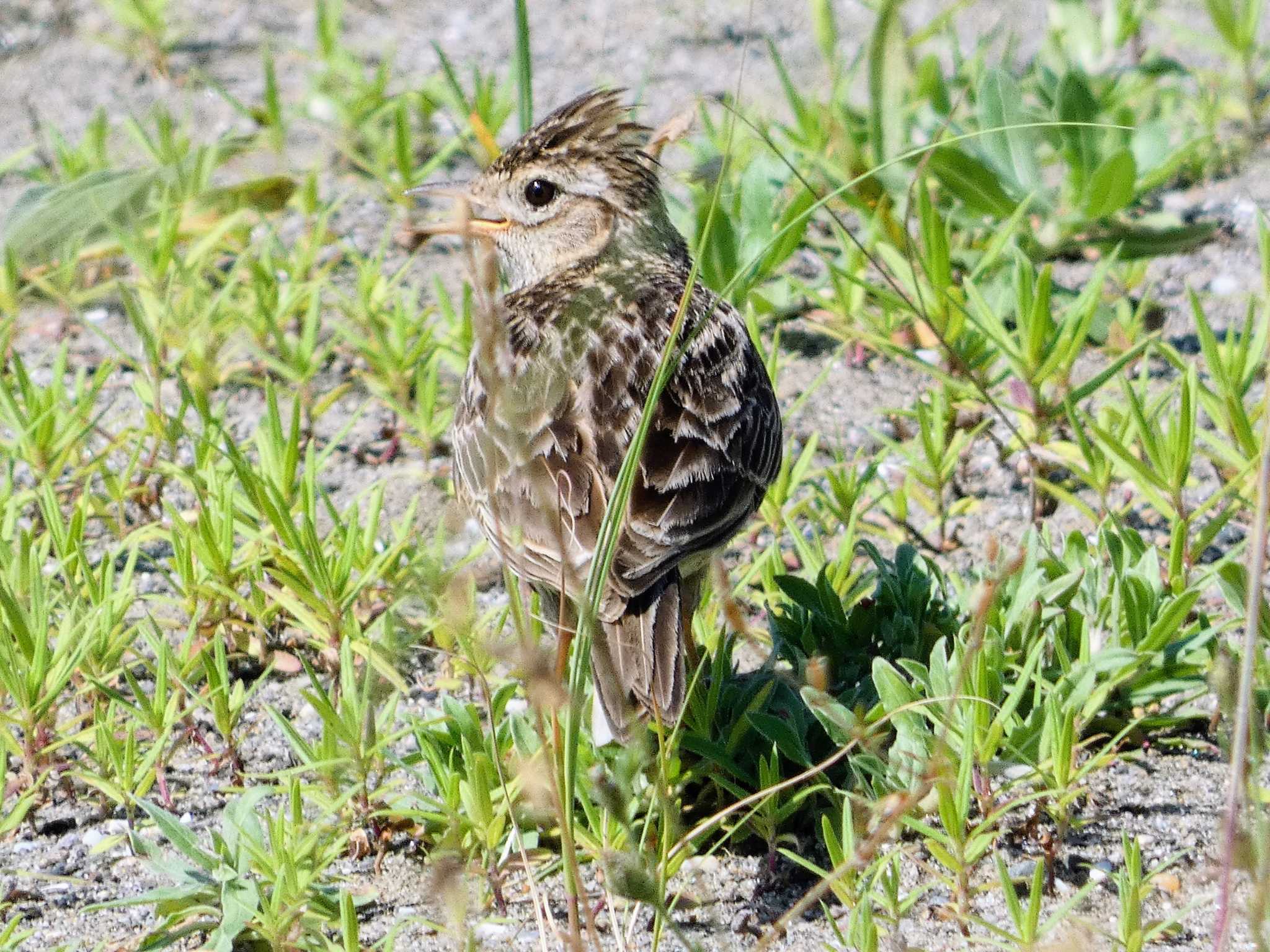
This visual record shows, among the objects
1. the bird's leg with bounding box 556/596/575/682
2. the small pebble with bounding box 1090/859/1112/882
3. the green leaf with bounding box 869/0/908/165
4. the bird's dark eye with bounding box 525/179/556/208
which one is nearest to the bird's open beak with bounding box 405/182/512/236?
the bird's dark eye with bounding box 525/179/556/208

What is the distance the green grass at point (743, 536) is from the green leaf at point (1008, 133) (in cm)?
1

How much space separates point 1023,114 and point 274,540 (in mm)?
2948

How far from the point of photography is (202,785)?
4016 mm

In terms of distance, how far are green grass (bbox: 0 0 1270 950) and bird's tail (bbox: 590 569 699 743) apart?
5.0 inches

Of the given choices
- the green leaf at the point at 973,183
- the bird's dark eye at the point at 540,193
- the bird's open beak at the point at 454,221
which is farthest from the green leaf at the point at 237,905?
the green leaf at the point at 973,183

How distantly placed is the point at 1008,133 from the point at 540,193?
1750 millimetres

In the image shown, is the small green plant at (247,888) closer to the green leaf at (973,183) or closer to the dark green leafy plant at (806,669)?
the dark green leafy plant at (806,669)

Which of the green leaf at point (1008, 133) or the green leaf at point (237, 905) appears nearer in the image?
the green leaf at point (237, 905)

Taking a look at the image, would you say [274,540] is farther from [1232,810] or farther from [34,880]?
[1232,810]

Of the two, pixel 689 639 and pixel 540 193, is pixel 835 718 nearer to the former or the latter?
pixel 689 639

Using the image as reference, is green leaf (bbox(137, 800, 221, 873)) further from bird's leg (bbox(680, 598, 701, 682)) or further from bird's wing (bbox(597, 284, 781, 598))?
bird's leg (bbox(680, 598, 701, 682))

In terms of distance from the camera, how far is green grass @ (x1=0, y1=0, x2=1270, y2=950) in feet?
11.2

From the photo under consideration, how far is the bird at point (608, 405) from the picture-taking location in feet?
11.4

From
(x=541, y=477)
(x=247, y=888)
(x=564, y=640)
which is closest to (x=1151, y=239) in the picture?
Result: (x=564, y=640)
